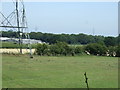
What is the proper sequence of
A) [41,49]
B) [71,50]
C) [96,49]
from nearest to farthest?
1. [41,49]
2. [71,50]
3. [96,49]

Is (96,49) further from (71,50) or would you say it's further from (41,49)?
(41,49)

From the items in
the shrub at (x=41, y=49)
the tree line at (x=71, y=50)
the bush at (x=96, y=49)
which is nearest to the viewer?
the shrub at (x=41, y=49)

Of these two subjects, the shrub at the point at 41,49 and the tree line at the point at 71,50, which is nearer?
the shrub at the point at 41,49

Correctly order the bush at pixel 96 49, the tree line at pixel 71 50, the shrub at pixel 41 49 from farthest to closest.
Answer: the bush at pixel 96 49 < the tree line at pixel 71 50 < the shrub at pixel 41 49

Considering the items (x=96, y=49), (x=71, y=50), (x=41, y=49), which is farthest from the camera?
(x=96, y=49)

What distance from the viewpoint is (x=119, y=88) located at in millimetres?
10062

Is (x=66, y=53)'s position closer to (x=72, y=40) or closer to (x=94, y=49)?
(x=94, y=49)

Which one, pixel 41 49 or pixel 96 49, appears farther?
pixel 96 49

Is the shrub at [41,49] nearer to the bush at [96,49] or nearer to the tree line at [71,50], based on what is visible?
the tree line at [71,50]

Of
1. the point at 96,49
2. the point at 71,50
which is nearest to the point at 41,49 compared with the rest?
the point at 71,50

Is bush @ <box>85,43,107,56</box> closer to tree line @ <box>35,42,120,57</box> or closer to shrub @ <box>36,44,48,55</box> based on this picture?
tree line @ <box>35,42,120,57</box>

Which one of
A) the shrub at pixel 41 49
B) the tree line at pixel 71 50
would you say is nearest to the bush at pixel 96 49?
the tree line at pixel 71 50

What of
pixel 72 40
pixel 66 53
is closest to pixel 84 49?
pixel 66 53

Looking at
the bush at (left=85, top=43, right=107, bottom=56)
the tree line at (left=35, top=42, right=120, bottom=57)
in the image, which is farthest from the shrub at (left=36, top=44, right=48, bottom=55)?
the bush at (left=85, top=43, right=107, bottom=56)
